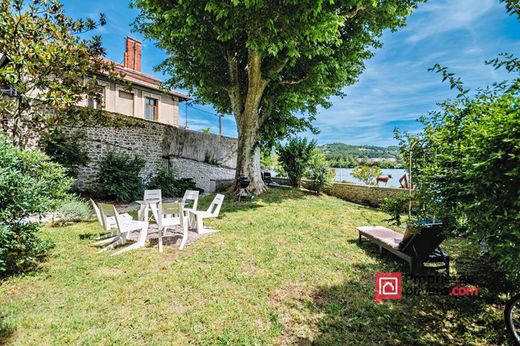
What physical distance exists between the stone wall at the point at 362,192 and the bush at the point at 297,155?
39.3 inches

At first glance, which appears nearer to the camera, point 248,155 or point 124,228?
point 124,228

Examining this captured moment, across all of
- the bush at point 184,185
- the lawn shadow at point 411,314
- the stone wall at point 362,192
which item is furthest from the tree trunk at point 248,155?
the lawn shadow at point 411,314

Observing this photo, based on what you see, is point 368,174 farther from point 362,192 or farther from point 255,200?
point 255,200

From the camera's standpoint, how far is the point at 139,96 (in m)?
17.7

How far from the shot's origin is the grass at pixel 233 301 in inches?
98.6

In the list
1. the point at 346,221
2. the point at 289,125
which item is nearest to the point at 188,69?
the point at 289,125

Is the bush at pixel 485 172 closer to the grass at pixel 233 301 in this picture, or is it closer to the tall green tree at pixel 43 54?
the grass at pixel 233 301

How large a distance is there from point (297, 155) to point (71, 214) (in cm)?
941

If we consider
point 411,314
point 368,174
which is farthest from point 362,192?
point 411,314

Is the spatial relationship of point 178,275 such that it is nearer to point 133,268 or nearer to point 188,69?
point 133,268

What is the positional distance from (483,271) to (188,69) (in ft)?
34.7

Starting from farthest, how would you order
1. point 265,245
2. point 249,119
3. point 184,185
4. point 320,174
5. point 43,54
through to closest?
point 184,185 < point 320,174 < point 249,119 < point 43,54 < point 265,245

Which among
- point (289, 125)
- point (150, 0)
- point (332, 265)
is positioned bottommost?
point (332, 265)

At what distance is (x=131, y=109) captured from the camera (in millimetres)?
17500
